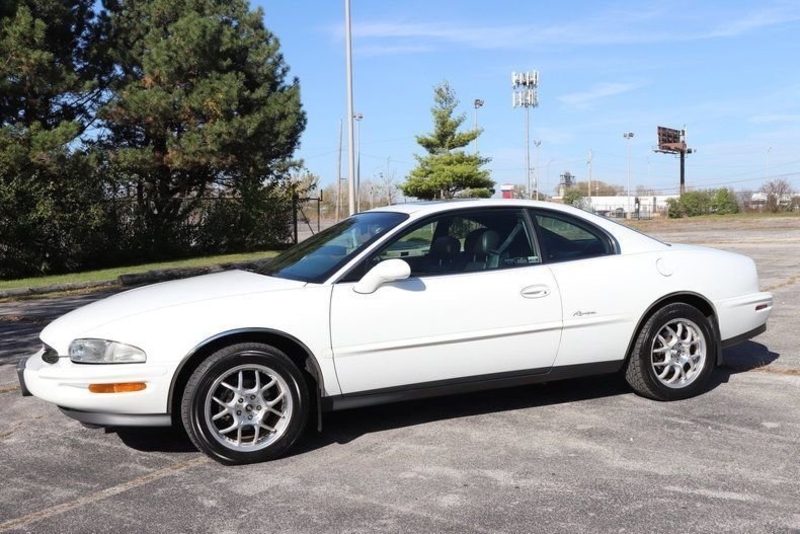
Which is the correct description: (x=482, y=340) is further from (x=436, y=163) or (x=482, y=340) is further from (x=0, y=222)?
(x=436, y=163)

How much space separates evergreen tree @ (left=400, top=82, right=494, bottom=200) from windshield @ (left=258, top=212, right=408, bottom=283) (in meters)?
27.6

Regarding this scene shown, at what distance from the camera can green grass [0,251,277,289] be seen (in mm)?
15688

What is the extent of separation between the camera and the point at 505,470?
3990mm

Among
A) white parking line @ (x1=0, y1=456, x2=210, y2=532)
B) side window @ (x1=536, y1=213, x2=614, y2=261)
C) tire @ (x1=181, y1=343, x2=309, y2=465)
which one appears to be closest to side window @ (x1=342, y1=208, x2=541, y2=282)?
side window @ (x1=536, y1=213, x2=614, y2=261)

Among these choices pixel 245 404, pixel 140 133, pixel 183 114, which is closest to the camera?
pixel 245 404

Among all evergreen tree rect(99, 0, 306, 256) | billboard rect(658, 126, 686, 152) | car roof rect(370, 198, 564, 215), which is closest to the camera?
car roof rect(370, 198, 564, 215)

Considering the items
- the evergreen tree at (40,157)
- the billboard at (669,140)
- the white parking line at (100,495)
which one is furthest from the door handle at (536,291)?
the billboard at (669,140)

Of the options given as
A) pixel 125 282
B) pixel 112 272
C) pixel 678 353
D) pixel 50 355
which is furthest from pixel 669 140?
pixel 50 355

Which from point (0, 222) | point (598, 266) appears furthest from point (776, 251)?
point (0, 222)

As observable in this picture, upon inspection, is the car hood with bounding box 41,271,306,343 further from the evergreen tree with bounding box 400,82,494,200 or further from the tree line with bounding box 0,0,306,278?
the evergreen tree with bounding box 400,82,494,200

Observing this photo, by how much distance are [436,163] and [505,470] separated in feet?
98.1

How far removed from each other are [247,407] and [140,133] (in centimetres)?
1963

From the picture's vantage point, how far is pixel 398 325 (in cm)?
439

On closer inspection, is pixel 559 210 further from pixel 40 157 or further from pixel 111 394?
pixel 40 157
